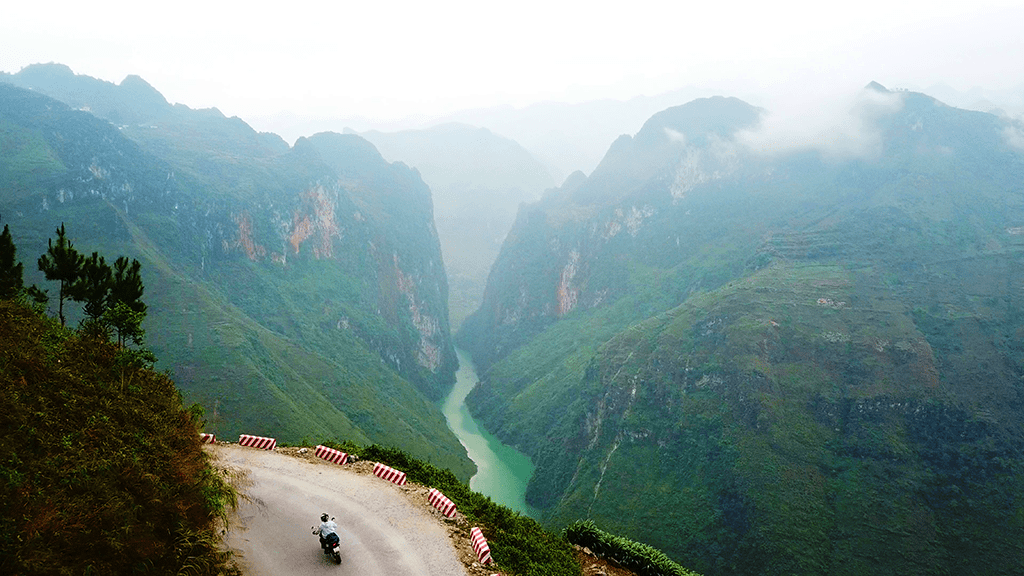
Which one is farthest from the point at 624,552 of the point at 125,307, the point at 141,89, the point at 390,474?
the point at 141,89

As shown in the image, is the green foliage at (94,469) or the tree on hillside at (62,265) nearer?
the green foliage at (94,469)

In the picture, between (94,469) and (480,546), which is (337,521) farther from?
(94,469)

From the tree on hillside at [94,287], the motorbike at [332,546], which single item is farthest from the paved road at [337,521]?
the tree on hillside at [94,287]

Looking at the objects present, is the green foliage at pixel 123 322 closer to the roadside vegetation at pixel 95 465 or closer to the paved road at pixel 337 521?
the roadside vegetation at pixel 95 465

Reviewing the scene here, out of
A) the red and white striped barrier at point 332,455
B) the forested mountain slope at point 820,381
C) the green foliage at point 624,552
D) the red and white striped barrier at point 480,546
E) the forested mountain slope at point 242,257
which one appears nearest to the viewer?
the red and white striped barrier at point 480,546

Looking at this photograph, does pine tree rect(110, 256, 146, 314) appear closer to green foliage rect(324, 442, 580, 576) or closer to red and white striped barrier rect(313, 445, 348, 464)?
red and white striped barrier rect(313, 445, 348, 464)

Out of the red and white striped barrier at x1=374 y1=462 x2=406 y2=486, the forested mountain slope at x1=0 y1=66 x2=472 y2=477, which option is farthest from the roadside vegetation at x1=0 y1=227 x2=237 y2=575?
the forested mountain slope at x1=0 y1=66 x2=472 y2=477
